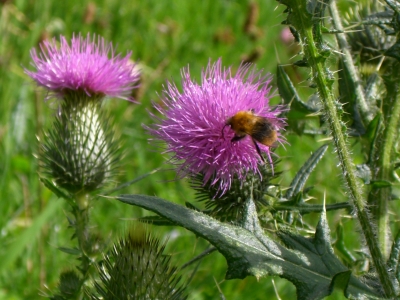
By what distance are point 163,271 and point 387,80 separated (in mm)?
1407

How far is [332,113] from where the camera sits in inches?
74.9

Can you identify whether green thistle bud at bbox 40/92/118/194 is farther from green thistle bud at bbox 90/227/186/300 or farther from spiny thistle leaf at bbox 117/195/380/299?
spiny thistle leaf at bbox 117/195/380/299

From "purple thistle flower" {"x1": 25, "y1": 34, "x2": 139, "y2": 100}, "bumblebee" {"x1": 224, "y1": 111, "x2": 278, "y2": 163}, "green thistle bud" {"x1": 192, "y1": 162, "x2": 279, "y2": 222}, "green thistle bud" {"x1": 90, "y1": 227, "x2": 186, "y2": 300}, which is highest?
"purple thistle flower" {"x1": 25, "y1": 34, "x2": 139, "y2": 100}

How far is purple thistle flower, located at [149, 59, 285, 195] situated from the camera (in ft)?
7.57

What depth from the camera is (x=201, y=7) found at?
777 centimetres

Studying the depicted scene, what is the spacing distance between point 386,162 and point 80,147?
174 centimetres

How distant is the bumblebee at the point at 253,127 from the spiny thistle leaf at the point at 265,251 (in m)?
0.35

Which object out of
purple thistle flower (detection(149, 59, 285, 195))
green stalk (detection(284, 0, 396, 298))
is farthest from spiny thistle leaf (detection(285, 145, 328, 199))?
green stalk (detection(284, 0, 396, 298))

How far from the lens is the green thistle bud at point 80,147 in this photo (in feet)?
10.1

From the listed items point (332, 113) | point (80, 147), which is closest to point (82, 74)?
point (80, 147)

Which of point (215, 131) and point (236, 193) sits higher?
point (215, 131)

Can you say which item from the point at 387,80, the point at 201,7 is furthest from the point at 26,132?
the point at 387,80

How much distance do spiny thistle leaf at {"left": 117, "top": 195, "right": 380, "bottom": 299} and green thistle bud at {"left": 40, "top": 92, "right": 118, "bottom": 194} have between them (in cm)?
129

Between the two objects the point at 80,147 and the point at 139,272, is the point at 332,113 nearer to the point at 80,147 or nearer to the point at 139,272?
the point at 139,272
